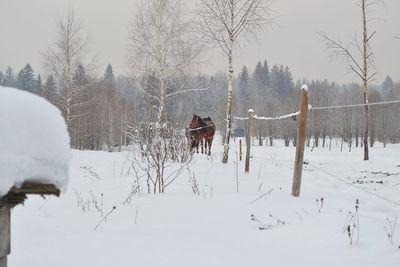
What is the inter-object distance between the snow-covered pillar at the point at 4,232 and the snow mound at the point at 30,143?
0.23 metres

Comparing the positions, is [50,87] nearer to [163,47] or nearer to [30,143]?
[163,47]

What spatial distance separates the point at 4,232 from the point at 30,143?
0.40 m

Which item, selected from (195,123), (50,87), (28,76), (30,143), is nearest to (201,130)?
(195,123)

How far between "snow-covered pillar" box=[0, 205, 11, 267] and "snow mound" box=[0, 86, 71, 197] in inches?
8.9

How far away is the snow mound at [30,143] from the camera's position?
1120 millimetres

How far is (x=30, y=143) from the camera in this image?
3.82 ft

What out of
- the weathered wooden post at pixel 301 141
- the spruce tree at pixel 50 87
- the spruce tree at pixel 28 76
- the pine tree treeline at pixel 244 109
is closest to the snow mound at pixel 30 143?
the weathered wooden post at pixel 301 141

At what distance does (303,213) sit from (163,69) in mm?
14190

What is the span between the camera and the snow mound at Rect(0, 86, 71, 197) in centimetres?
112

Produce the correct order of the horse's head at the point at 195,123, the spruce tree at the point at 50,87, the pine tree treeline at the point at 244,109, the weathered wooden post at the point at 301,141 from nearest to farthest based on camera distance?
1. the weathered wooden post at the point at 301,141
2. the horse's head at the point at 195,123
3. the spruce tree at the point at 50,87
4. the pine tree treeline at the point at 244,109

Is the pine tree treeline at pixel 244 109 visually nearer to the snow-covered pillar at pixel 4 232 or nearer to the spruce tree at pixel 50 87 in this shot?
the spruce tree at pixel 50 87

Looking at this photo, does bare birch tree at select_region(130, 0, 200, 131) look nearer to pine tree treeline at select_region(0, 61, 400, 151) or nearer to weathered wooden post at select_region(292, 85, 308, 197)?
pine tree treeline at select_region(0, 61, 400, 151)

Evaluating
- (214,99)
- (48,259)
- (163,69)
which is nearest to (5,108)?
(48,259)

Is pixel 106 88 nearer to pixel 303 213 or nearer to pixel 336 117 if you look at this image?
pixel 336 117
